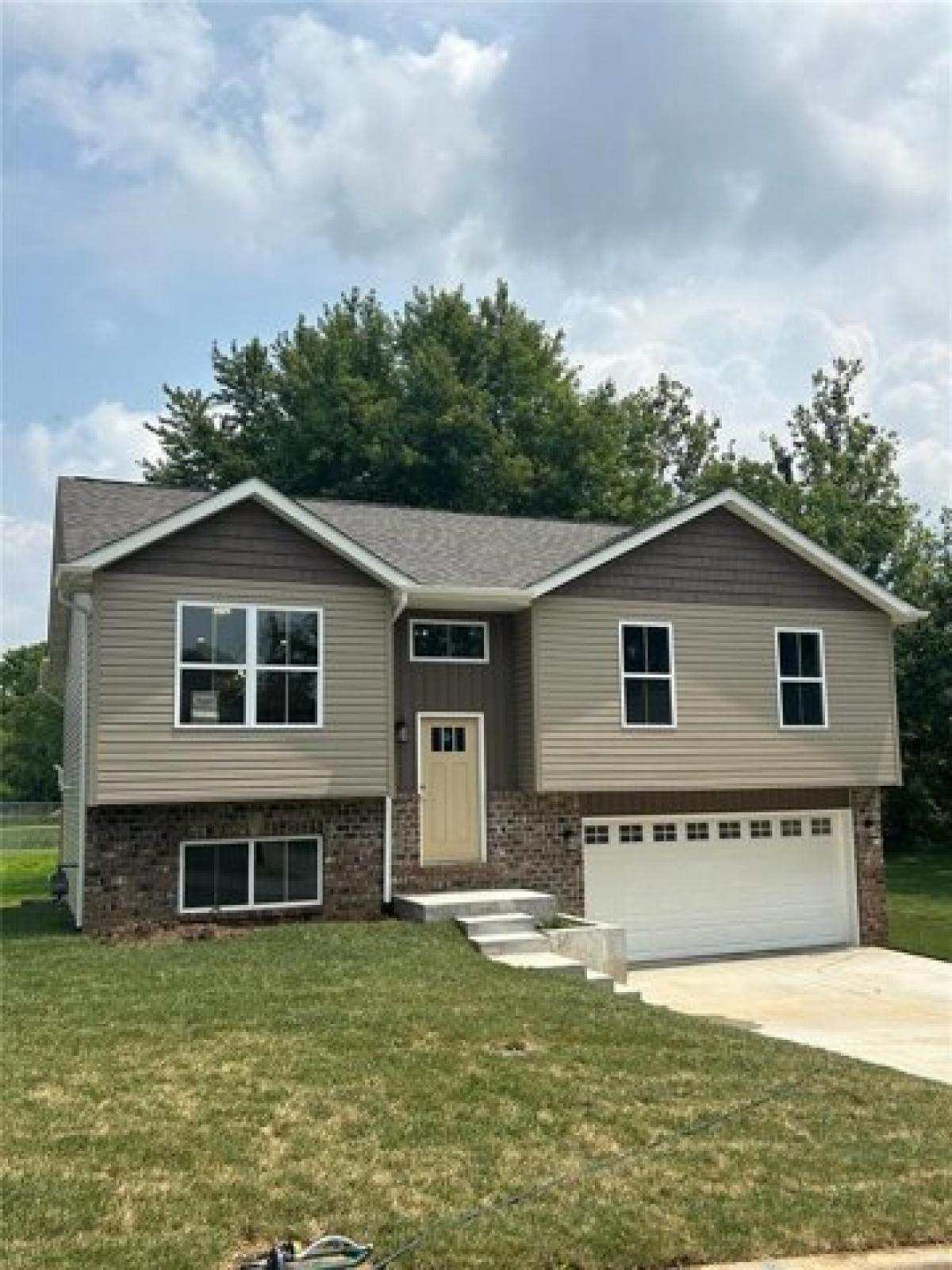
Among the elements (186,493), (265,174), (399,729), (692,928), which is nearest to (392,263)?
(265,174)

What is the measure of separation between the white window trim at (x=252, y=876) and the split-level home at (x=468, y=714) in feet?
0.09

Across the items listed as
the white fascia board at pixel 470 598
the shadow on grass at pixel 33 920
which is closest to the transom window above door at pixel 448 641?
the white fascia board at pixel 470 598

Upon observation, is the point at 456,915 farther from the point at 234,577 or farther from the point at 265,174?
the point at 265,174

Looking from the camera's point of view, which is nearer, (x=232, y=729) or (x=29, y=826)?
(x=232, y=729)

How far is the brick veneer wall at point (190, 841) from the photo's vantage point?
40.8 ft

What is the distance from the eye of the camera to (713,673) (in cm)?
1567

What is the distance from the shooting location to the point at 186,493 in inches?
622

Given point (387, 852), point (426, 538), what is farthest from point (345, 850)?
point (426, 538)

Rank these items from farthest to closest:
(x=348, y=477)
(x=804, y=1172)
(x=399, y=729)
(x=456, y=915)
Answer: (x=348, y=477)
(x=399, y=729)
(x=456, y=915)
(x=804, y=1172)

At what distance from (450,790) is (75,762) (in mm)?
5490

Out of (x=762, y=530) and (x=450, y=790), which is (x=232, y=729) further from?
(x=762, y=530)

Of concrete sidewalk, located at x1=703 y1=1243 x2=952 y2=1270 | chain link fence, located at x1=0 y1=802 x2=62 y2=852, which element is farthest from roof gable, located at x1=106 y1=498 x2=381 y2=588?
chain link fence, located at x1=0 y1=802 x2=62 y2=852

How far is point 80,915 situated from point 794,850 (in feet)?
33.6

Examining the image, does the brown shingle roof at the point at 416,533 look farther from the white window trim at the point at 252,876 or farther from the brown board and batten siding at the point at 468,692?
the white window trim at the point at 252,876
